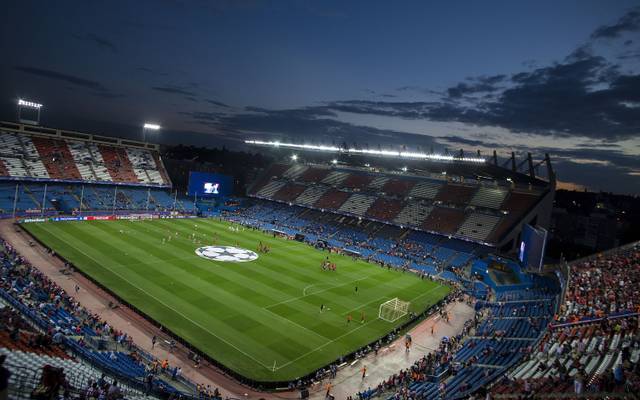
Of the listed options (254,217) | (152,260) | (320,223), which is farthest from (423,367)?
(254,217)

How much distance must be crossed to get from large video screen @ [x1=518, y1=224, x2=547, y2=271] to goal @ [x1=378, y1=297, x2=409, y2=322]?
13.0 meters

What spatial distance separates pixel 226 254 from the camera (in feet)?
149

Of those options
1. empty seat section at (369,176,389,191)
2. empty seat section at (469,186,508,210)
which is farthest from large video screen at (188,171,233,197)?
empty seat section at (469,186,508,210)

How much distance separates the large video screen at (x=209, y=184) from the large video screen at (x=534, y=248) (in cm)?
5731

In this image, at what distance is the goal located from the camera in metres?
32.3

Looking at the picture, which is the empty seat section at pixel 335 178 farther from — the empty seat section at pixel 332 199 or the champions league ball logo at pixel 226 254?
the champions league ball logo at pixel 226 254

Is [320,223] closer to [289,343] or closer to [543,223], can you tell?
[543,223]

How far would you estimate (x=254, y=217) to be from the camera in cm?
7419

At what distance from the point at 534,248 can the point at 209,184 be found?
59.2 m

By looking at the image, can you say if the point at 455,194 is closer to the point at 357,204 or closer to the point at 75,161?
the point at 357,204

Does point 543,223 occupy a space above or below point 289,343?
above

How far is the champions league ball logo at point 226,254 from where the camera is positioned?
43.6 metres

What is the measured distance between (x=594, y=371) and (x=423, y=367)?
10212 millimetres

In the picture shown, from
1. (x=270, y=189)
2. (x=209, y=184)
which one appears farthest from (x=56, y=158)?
(x=270, y=189)
